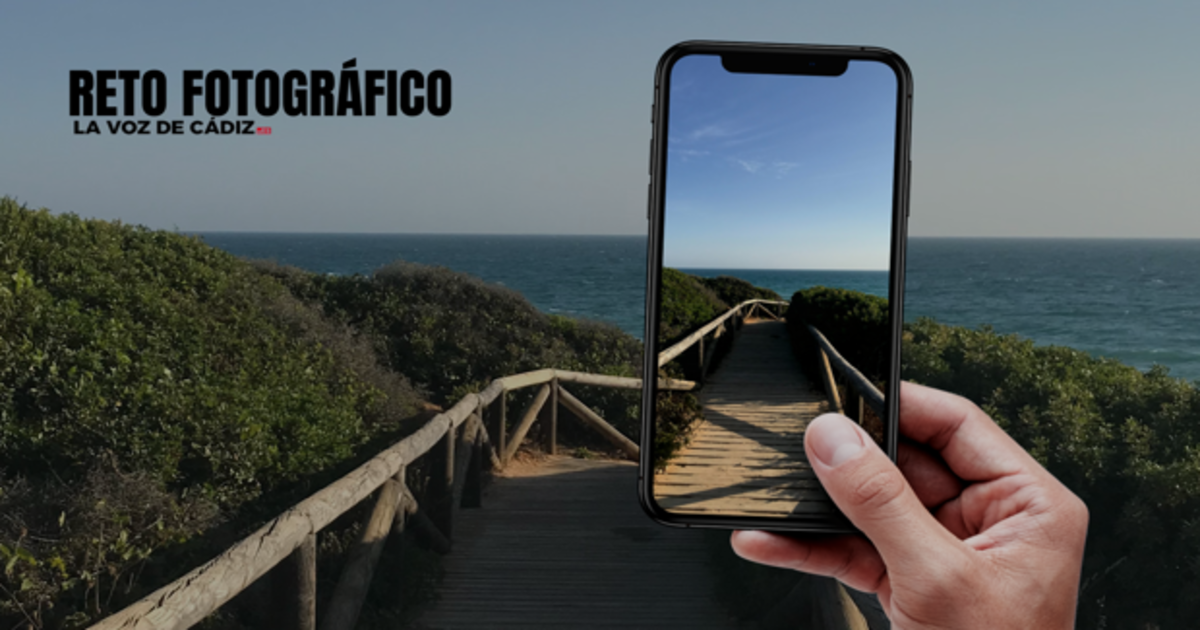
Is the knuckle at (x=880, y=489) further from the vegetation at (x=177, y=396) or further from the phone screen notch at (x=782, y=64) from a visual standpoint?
the vegetation at (x=177, y=396)

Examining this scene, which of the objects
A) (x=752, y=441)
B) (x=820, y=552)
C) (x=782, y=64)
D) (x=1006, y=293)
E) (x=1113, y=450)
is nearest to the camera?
(x=820, y=552)

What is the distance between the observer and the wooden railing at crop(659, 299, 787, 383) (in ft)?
7.31

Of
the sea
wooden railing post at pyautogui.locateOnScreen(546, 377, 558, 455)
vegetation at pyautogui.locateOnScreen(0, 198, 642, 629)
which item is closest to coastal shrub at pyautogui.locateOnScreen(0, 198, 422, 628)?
vegetation at pyautogui.locateOnScreen(0, 198, 642, 629)

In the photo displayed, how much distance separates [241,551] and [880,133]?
3.18 metres

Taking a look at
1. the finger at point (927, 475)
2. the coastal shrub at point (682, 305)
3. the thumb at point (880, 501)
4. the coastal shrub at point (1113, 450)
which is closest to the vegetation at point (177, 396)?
the coastal shrub at point (682, 305)

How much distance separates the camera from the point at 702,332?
2.54m

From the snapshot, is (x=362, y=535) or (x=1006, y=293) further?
(x=1006, y=293)

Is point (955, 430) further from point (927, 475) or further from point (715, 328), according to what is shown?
point (715, 328)

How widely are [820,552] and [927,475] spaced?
34 centimetres

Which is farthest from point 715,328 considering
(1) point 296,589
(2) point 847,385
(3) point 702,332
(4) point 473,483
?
(4) point 473,483

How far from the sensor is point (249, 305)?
11.8 metres

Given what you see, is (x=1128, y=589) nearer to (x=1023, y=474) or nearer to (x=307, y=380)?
(x=1023, y=474)

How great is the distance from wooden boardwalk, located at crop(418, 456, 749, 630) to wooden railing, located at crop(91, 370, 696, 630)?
39cm

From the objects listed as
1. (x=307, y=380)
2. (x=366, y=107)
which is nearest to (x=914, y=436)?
(x=307, y=380)
